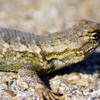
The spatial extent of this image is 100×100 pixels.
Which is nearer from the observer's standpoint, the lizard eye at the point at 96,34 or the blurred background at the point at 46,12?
the lizard eye at the point at 96,34

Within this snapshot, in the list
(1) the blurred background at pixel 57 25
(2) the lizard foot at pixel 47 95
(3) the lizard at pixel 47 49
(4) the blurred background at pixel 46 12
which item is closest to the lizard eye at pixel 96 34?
(3) the lizard at pixel 47 49

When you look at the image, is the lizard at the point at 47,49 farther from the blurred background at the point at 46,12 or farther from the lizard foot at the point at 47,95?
the blurred background at the point at 46,12

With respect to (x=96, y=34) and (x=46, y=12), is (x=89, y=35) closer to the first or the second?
(x=96, y=34)

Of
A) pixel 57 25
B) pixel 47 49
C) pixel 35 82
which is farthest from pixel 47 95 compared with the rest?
pixel 57 25

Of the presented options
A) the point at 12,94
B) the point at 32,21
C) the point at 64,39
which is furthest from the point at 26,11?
the point at 12,94

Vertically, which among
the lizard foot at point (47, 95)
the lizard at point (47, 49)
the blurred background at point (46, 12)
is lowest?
the lizard foot at point (47, 95)

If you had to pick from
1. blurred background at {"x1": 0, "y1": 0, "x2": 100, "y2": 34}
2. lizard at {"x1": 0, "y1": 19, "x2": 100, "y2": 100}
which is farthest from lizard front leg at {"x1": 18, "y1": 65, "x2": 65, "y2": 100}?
blurred background at {"x1": 0, "y1": 0, "x2": 100, "y2": 34}

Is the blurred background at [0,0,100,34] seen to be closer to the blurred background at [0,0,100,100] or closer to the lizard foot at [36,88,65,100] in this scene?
the blurred background at [0,0,100,100]
